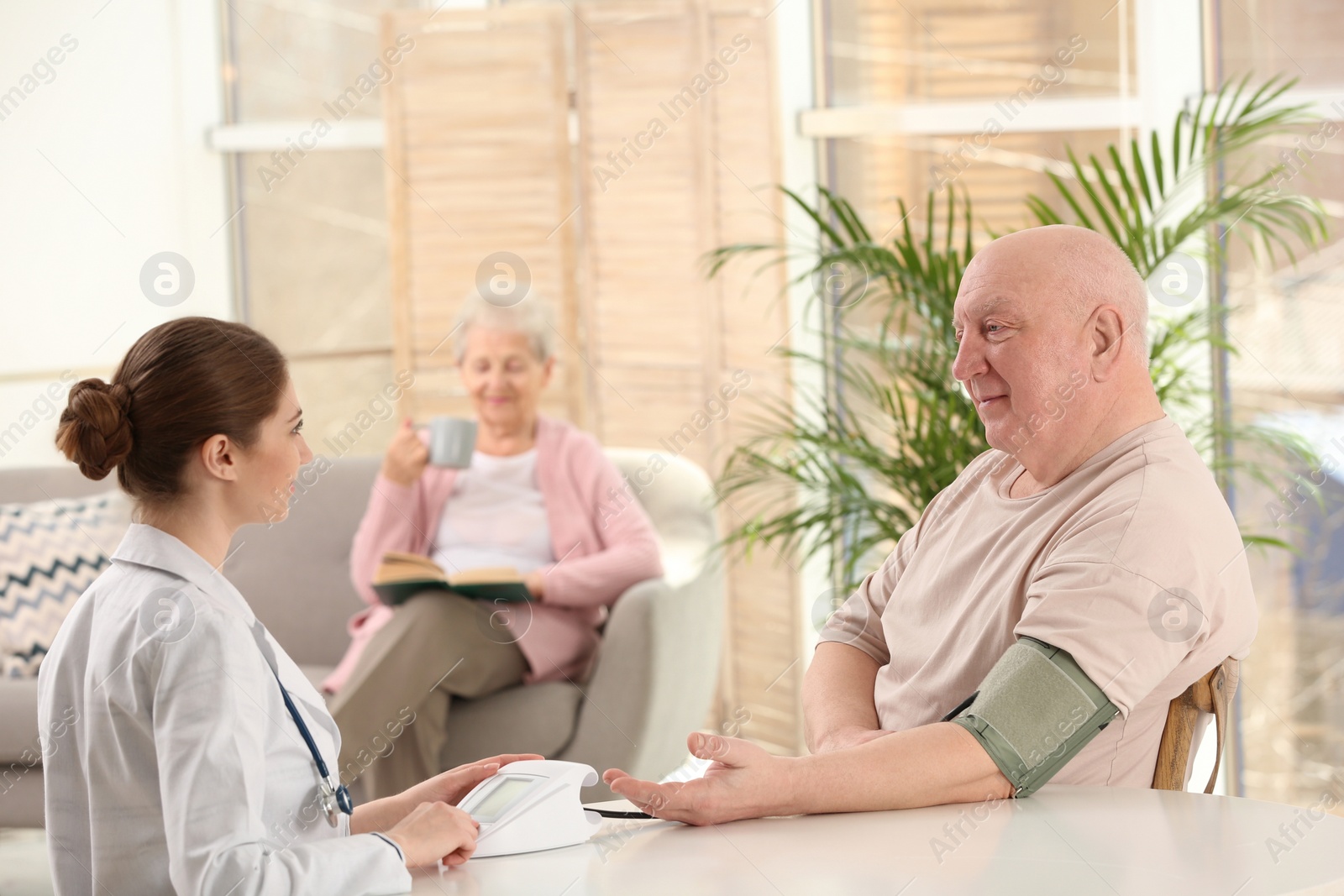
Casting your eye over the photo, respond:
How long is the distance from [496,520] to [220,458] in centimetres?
197

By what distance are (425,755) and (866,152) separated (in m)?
2.09

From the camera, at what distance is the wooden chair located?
4.65 feet

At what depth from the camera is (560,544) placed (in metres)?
3.19

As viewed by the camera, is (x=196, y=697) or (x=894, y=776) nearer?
(x=196, y=697)

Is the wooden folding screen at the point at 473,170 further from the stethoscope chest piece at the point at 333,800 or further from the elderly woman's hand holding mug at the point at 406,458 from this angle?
the stethoscope chest piece at the point at 333,800

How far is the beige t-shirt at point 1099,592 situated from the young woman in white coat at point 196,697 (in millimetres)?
562

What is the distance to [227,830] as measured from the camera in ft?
3.51

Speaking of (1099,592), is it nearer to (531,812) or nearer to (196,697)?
(531,812)

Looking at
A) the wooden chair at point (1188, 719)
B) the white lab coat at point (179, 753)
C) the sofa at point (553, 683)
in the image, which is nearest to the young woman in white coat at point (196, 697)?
the white lab coat at point (179, 753)

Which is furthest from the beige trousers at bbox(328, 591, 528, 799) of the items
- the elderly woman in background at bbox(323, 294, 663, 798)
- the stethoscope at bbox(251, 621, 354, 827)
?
the stethoscope at bbox(251, 621, 354, 827)

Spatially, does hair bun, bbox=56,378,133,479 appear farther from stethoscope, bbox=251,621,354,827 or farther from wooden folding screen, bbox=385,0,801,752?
wooden folding screen, bbox=385,0,801,752

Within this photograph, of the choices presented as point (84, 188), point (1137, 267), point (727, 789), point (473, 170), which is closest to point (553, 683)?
point (1137, 267)

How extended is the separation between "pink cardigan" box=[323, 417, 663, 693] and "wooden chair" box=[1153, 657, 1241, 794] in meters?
1.76

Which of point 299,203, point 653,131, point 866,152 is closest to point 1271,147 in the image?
point 866,152
